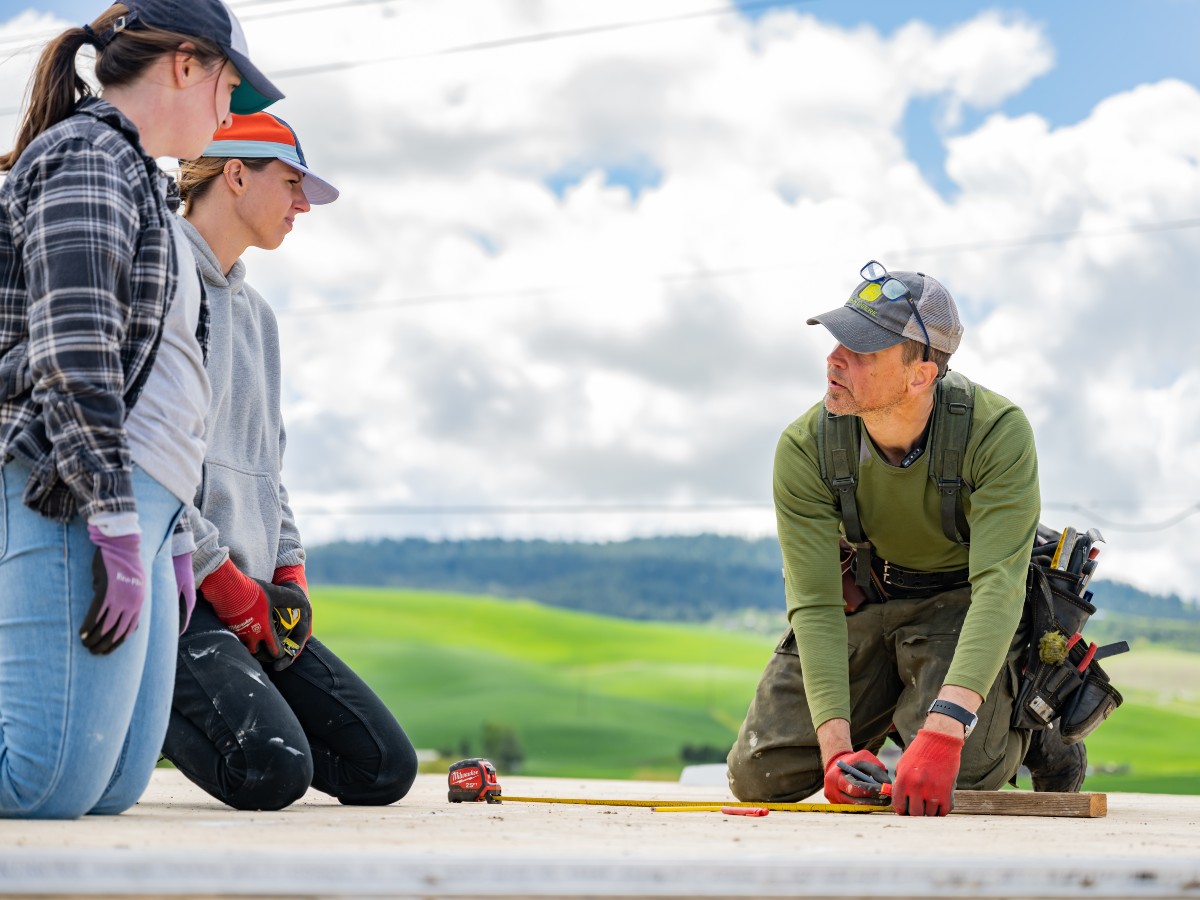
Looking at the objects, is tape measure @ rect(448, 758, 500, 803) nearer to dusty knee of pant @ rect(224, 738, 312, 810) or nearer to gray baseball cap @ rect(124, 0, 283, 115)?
dusty knee of pant @ rect(224, 738, 312, 810)

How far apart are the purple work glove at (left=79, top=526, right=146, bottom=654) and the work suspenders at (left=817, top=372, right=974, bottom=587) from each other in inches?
72.6

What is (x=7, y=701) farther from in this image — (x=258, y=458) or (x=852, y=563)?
(x=852, y=563)

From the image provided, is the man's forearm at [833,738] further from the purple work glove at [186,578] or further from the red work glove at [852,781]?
the purple work glove at [186,578]

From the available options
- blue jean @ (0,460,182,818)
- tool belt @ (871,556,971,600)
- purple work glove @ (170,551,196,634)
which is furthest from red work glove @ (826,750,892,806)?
blue jean @ (0,460,182,818)

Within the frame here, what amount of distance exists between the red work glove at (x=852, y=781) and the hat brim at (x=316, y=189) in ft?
5.94

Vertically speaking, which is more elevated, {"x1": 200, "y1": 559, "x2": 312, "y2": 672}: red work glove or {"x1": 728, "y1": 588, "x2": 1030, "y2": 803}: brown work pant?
{"x1": 200, "y1": 559, "x2": 312, "y2": 672}: red work glove

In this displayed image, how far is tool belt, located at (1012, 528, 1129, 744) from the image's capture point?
3314 millimetres

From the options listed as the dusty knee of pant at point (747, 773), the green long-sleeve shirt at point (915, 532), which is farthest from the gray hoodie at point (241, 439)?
the dusty knee of pant at point (747, 773)

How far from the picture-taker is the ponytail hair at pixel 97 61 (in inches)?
82.1

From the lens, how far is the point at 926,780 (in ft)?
8.59

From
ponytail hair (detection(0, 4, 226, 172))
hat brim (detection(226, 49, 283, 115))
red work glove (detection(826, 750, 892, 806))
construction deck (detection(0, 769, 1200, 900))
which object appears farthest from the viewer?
red work glove (detection(826, 750, 892, 806))

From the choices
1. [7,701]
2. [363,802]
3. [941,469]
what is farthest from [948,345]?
[7,701]

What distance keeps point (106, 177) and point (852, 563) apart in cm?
229

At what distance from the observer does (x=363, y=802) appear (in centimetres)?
288
